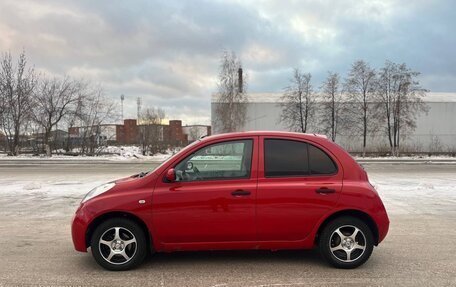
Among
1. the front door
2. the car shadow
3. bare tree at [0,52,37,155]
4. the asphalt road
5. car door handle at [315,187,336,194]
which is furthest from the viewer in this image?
bare tree at [0,52,37,155]

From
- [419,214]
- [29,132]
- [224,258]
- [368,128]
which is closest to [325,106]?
[368,128]

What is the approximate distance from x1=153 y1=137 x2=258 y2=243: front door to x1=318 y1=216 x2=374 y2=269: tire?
0.94m

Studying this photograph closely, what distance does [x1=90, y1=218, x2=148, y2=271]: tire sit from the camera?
556 cm

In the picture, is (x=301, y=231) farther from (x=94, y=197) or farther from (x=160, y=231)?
(x=94, y=197)

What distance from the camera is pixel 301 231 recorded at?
18.5ft

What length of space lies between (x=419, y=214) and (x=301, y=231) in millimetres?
5278

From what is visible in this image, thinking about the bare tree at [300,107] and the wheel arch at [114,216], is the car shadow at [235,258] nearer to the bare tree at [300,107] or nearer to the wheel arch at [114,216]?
the wheel arch at [114,216]

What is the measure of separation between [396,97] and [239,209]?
43559mm

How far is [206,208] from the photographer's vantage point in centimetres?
550

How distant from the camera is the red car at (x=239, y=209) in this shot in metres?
5.52

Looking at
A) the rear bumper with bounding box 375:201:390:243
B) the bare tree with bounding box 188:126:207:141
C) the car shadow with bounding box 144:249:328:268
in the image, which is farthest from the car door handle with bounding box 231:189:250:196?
the bare tree with bounding box 188:126:207:141

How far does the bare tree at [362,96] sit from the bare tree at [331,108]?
113 cm

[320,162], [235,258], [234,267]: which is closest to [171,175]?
[234,267]

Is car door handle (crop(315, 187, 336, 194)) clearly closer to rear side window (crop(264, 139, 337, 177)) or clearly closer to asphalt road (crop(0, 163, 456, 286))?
rear side window (crop(264, 139, 337, 177))
